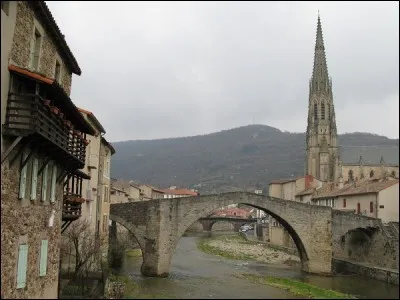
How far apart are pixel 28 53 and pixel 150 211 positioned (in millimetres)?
23799

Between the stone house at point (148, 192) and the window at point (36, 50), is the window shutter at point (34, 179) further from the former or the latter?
the stone house at point (148, 192)

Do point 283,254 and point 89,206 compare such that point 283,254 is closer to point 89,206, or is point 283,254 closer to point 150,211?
point 150,211

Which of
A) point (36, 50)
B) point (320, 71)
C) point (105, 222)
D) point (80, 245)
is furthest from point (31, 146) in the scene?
point (320, 71)

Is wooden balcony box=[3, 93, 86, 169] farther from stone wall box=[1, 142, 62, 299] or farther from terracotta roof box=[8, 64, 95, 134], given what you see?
stone wall box=[1, 142, 62, 299]

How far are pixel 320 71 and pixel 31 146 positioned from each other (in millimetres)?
103581

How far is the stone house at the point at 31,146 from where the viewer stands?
15.4 metres

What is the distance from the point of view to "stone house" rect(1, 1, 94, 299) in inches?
605

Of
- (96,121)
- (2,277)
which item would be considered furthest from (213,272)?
(2,277)

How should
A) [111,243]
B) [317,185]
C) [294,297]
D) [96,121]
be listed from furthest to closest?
[317,185]
[111,243]
[96,121]
[294,297]

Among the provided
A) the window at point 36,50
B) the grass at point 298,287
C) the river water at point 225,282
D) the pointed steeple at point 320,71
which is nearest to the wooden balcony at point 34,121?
the window at point 36,50

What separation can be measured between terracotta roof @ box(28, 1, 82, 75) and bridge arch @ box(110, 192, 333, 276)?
57.8ft

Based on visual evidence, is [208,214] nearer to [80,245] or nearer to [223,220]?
[80,245]

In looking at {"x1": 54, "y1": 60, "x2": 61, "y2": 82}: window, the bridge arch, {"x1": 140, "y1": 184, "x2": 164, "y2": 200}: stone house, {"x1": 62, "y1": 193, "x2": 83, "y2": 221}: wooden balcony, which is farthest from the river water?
{"x1": 140, "y1": 184, "x2": 164, "y2": 200}: stone house

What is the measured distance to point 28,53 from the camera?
691 inches
